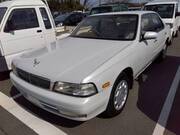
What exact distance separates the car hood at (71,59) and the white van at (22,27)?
5.96 ft

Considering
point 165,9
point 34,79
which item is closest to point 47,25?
point 34,79

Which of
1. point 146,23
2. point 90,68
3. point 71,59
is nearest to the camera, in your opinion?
point 90,68

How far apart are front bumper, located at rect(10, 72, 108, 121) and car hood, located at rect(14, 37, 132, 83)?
22 centimetres

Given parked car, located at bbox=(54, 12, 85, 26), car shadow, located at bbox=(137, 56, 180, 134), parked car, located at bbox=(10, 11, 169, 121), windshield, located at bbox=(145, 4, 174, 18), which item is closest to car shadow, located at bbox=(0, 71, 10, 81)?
parked car, located at bbox=(10, 11, 169, 121)

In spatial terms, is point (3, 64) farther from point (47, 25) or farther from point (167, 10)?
point (167, 10)

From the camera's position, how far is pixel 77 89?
8.33 ft

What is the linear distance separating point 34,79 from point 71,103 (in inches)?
30.1

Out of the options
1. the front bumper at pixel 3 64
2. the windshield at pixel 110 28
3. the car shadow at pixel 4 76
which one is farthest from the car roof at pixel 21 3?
the windshield at pixel 110 28

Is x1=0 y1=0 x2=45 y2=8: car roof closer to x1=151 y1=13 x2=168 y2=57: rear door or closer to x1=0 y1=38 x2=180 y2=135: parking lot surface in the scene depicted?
x1=0 y1=38 x2=180 y2=135: parking lot surface

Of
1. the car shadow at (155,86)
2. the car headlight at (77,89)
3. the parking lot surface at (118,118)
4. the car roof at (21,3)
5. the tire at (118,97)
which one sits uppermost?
the car roof at (21,3)

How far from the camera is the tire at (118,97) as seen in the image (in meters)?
2.96

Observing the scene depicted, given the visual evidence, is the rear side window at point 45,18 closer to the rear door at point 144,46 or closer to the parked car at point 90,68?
the parked car at point 90,68

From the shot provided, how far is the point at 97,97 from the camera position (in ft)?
8.54

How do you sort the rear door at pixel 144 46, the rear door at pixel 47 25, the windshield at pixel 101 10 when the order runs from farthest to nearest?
the windshield at pixel 101 10 → the rear door at pixel 47 25 → the rear door at pixel 144 46
